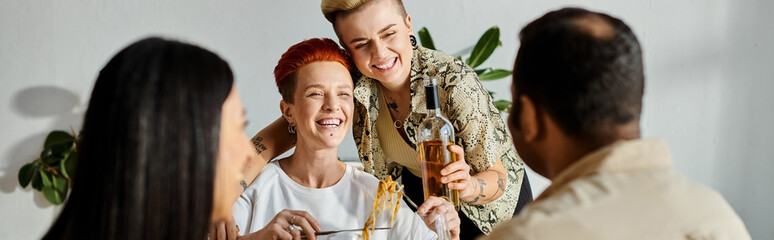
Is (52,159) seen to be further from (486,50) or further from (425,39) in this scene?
(486,50)

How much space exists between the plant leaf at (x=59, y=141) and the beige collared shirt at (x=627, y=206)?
2.61 m

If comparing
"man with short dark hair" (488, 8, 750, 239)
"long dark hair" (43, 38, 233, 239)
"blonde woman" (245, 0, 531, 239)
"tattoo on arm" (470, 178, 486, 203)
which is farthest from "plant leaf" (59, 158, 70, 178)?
"man with short dark hair" (488, 8, 750, 239)

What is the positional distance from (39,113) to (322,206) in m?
1.97

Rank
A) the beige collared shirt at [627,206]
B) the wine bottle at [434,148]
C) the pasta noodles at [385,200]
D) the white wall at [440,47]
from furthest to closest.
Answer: the white wall at [440,47]
the pasta noodles at [385,200]
the wine bottle at [434,148]
the beige collared shirt at [627,206]

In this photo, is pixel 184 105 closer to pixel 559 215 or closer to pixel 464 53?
pixel 559 215

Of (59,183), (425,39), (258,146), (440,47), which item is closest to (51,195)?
(59,183)

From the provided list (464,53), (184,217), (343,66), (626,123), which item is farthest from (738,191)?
(184,217)

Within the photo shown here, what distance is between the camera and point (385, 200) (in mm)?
1737

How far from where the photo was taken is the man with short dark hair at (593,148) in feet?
2.72

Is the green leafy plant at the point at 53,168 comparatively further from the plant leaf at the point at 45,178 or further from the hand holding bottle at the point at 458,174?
the hand holding bottle at the point at 458,174

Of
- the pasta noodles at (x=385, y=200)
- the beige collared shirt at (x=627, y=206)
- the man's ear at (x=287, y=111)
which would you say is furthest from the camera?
the man's ear at (x=287, y=111)

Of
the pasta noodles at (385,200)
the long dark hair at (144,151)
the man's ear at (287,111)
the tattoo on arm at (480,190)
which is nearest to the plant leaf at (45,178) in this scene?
the man's ear at (287,111)

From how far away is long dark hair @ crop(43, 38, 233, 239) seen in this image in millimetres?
836

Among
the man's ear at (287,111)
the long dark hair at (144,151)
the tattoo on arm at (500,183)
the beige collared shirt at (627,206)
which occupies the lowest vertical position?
the tattoo on arm at (500,183)
